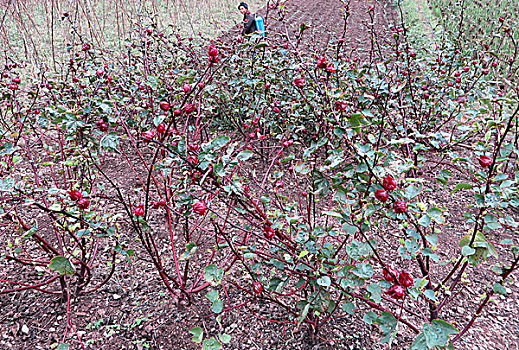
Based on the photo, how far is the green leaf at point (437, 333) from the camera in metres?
0.97

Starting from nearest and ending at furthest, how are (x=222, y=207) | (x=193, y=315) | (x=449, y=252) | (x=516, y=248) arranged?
(x=516, y=248)
(x=193, y=315)
(x=449, y=252)
(x=222, y=207)

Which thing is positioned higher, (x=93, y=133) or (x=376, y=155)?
(x=93, y=133)

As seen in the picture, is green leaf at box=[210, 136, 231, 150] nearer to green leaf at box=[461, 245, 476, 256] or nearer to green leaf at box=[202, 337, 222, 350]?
green leaf at box=[202, 337, 222, 350]

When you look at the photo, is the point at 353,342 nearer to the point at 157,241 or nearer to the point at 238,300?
the point at 238,300

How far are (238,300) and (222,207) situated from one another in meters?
0.85

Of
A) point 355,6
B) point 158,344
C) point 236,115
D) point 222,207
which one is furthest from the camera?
point 355,6

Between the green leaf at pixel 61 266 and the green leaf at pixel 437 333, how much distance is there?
1.17 m

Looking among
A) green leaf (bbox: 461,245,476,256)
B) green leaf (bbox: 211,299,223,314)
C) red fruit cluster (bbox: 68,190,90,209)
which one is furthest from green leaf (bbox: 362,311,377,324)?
red fruit cluster (bbox: 68,190,90,209)

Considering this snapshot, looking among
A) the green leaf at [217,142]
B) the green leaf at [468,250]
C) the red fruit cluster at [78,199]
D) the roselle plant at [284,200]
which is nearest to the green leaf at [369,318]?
the roselle plant at [284,200]

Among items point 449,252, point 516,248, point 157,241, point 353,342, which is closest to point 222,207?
point 157,241

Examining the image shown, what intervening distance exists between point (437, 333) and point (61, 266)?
1240 mm

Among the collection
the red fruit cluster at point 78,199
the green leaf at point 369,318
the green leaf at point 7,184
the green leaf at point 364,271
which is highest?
the green leaf at point 7,184

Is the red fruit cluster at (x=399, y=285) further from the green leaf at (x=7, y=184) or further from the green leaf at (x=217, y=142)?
the green leaf at (x=7, y=184)

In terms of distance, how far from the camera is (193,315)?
171 cm
